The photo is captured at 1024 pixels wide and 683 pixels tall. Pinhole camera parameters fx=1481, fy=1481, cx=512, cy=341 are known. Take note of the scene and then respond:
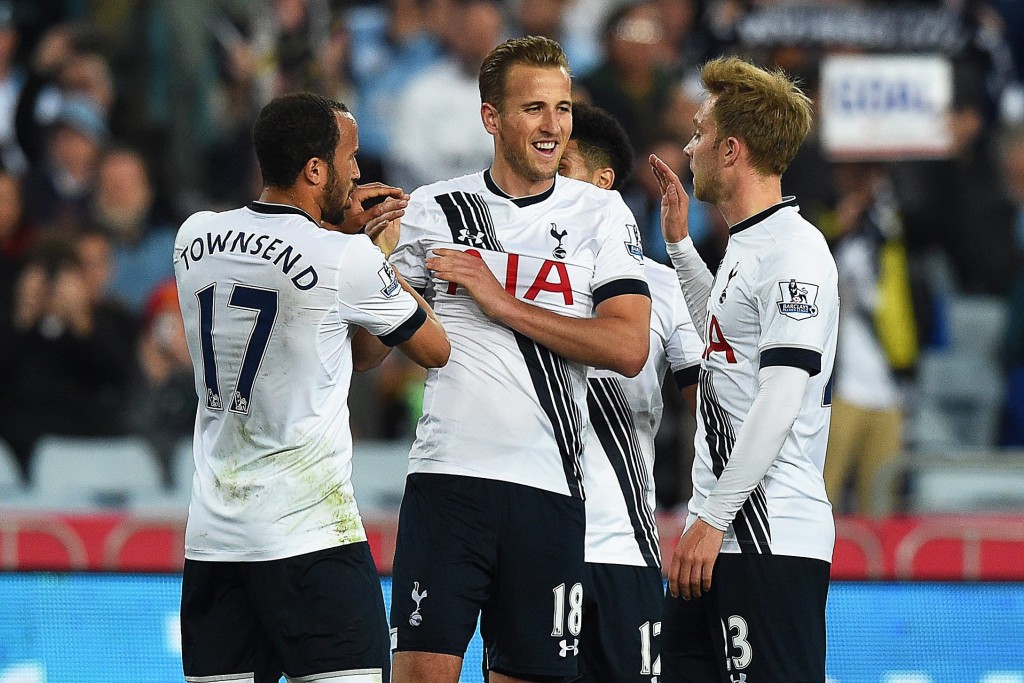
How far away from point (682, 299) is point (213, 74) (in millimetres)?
7002

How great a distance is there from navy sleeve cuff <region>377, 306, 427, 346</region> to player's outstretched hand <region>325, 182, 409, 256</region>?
1.19 feet

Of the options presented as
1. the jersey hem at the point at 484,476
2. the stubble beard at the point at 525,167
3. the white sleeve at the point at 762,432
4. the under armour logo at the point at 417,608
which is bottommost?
the under armour logo at the point at 417,608

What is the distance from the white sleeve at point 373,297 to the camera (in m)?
4.22

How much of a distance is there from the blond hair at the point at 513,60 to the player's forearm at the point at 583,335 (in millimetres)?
673

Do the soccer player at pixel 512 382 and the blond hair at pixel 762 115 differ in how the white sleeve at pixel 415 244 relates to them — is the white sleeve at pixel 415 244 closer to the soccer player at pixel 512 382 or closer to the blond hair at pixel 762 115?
the soccer player at pixel 512 382

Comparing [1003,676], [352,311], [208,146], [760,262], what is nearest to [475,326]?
[352,311]

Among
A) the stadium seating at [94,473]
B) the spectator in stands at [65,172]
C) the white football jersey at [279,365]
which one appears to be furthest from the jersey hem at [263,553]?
the spectator in stands at [65,172]

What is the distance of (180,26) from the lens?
11.3 m

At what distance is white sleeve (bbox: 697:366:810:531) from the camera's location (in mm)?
4152

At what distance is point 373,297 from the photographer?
421 centimetres

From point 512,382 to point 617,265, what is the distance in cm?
48

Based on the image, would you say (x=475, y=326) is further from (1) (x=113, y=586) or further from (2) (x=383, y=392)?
(2) (x=383, y=392)

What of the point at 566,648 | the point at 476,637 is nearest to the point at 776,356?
the point at 566,648

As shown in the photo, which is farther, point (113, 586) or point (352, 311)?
point (113, 586)
